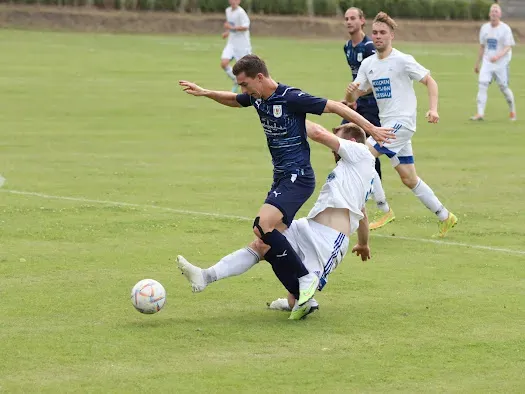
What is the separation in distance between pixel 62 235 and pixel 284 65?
82.2 ft

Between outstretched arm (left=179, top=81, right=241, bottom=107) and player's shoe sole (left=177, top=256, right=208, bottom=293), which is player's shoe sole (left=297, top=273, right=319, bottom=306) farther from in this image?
outstretched arm (left=179, top=81, right=241, bottom=107)

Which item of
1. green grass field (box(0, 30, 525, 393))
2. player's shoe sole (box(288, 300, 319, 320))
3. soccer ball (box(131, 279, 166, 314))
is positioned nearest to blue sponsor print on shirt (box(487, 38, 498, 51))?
green grass field (box(0, 30, 525, 393))

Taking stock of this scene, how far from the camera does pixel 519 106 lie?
2798cm

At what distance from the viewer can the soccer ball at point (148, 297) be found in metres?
9.02

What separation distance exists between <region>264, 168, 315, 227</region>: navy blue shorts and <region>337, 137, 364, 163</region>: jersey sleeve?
0.31m

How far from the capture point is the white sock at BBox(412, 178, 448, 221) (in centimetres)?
1305

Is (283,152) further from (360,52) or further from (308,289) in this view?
(360,52)

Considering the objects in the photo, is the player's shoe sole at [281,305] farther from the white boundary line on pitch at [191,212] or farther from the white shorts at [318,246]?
the white boundary line on pitch at [191,212]

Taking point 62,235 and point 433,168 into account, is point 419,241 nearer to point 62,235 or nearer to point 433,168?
point 62,235

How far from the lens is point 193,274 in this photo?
→ 364 inches

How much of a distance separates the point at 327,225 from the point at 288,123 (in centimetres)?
92

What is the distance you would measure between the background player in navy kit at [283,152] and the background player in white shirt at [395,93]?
385 cm

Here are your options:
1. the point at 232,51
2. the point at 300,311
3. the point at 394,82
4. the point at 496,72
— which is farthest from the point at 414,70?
the point at 232,51

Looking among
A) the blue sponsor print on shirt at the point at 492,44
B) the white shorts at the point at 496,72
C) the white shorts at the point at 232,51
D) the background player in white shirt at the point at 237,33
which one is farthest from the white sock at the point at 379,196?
the background player in white shirt at the point at 237,33
